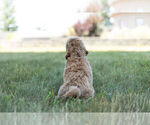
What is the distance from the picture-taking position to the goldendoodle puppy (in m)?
2.11

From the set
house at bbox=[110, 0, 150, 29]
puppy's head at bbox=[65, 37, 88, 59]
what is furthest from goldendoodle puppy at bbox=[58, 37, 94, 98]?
house at bbox=[110, 0, 150, 29]

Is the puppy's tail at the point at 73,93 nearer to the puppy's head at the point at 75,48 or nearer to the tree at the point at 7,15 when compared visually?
the puppy's head at the point at 75,48

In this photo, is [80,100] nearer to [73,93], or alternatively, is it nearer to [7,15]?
[73,93]

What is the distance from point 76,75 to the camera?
88.5 inches

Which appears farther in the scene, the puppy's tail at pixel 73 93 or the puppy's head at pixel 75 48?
the puppy's head at pixel 75 48

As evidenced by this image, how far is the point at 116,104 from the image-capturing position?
1.87 meters

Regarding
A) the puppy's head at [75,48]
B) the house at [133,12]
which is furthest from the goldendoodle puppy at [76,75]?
the house at [133,12]

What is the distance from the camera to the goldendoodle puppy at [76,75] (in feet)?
6.92

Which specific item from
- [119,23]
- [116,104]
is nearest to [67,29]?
[119,23]

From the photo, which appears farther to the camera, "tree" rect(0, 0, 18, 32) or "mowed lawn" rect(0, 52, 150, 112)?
"tree" rect(0, 0, 18, 32)

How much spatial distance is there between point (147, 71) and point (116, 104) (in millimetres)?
1810

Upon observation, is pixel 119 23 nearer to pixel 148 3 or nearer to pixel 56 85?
pixel 148 3

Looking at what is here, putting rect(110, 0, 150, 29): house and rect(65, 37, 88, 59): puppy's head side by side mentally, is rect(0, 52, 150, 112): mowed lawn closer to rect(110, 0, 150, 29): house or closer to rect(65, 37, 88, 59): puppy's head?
rect(65, 37, 88, 59): puppy's head

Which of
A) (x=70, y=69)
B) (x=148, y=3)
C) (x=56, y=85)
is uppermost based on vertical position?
(x=148, y=3)
